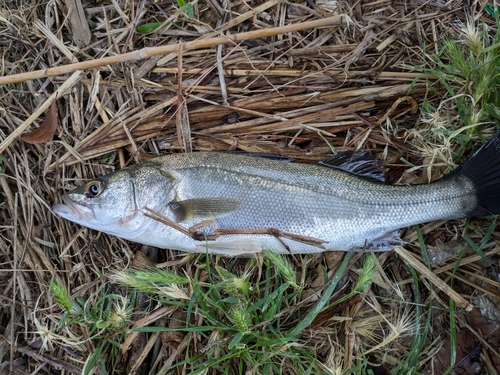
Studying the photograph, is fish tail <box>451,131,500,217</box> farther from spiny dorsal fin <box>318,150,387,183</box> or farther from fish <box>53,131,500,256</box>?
spiny dorsal fin <box>318,150,387,183</box>

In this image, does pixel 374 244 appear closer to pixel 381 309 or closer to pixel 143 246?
pixel 381 309

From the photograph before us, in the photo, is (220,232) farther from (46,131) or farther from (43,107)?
(43,107)

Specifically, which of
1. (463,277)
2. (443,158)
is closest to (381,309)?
(463,277)

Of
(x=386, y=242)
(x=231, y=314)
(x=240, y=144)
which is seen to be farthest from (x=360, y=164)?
(x=231, y=314)

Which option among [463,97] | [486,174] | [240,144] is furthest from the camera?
[240,144]

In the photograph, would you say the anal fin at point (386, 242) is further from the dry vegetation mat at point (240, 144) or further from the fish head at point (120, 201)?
the fish head at point (120, 201)

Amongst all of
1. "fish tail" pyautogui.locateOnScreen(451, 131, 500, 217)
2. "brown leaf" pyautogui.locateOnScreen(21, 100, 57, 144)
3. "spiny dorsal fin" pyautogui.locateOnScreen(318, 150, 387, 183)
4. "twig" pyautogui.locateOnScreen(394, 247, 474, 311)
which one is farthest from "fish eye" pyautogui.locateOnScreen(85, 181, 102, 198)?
"fish tail" pyautogui.locateOnScreen(451, 131, 500, 217)

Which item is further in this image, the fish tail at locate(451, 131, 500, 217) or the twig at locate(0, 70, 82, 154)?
the twig at locate(0, 70, 82, 154)
